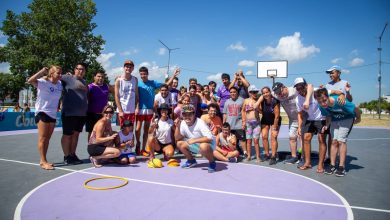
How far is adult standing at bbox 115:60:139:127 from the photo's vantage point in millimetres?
6684

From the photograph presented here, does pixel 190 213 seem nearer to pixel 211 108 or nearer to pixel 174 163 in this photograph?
pixel 174 163

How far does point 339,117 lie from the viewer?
5.46m

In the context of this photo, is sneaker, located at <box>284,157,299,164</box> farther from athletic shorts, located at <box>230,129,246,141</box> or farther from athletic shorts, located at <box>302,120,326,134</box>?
athletic shorts, located at <box>230,129,246,141</box>

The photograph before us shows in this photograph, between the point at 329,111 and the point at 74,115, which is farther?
the point at 74,115

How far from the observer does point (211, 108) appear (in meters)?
7.07

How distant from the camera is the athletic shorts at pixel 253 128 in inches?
262

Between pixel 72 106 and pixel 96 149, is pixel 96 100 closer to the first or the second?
pixel 72 106

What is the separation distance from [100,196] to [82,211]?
57 centimetres

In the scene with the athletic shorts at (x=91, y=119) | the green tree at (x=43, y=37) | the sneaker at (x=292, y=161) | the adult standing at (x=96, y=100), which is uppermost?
the green tree at (x=43, y=37)

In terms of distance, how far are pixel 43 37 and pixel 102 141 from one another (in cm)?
3081

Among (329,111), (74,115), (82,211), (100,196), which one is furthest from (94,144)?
(329,111)

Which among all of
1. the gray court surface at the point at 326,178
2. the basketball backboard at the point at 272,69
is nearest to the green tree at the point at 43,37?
the basketball backboard at the point at 272,69

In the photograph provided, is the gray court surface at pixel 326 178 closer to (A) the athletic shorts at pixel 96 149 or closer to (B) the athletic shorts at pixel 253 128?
(A) the athletic shorts at pixel 96 149

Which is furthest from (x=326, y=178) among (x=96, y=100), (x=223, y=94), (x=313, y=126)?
(x=96, y=100)
